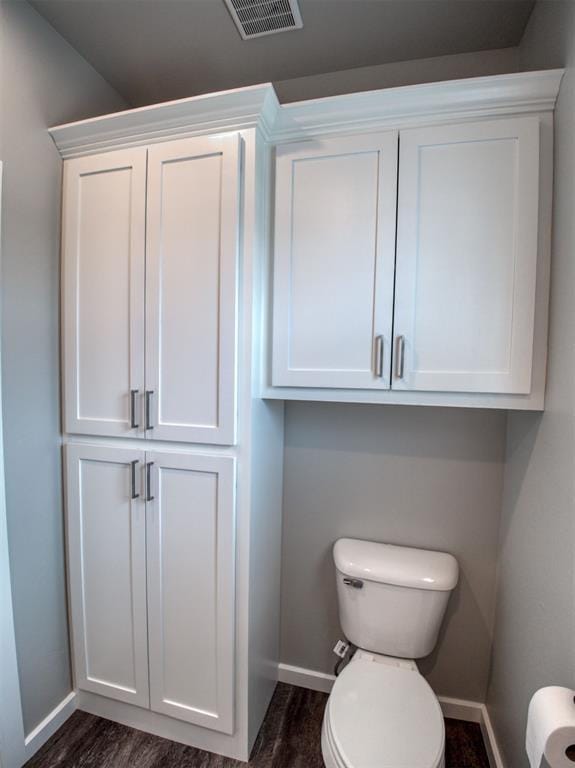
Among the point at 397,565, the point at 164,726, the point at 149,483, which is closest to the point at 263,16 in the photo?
the point at 149,483

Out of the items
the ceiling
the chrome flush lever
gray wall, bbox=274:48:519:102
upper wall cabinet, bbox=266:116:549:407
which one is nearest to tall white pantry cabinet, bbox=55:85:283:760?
upper wall cabinet, bbox=266:116:549:407

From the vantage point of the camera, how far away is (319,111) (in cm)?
124

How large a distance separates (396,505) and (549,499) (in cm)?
61

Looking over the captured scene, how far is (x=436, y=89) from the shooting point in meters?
1.14

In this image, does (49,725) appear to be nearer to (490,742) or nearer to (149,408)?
(149,408)

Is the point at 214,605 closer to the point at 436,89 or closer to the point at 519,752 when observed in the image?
the point at 519,752

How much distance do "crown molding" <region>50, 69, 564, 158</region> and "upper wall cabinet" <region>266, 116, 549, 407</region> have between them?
5 cm

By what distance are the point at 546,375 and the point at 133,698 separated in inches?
76.0

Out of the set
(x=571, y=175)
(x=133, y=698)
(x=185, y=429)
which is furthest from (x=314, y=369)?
(x=133, y=698)

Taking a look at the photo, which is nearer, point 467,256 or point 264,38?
point 467,256

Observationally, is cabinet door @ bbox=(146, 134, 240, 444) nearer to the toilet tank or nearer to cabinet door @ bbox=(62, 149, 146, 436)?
cabinet door @ bbox=(62, 149, 146, 436)

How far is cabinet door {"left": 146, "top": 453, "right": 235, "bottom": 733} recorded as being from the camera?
128 centimetres

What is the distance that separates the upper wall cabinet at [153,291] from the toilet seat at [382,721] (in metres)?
0.92

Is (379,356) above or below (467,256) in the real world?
below
